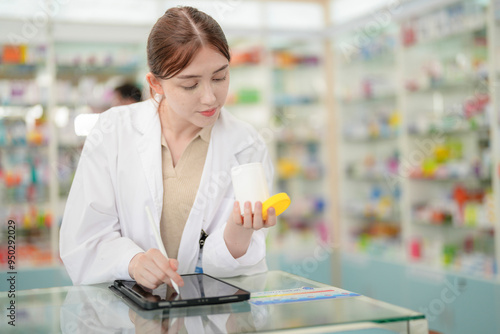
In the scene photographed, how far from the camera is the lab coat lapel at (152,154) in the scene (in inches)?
59.5

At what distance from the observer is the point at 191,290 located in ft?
3.75

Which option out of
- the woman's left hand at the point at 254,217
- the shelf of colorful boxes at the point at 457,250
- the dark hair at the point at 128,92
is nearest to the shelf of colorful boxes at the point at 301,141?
the shelf of colorful boxes at the point at 457,250

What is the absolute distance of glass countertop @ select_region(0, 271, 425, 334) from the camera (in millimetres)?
942

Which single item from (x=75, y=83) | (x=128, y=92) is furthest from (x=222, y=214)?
(x=75, y=83)

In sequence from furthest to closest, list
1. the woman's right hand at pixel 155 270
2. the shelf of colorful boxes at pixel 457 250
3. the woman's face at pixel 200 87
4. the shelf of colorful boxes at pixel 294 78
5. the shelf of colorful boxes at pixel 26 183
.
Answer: the shelf of colorful boxes at pixel 294 78
the shelf of colorful boxes at pixel 26 183
the shelf of colorful boxes at pixel 457 250
the woman's face at pixel 200 87
the woman's right hand at pixel 155 270

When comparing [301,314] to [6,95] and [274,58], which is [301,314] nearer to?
[6,95]

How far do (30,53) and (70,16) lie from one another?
54 cm

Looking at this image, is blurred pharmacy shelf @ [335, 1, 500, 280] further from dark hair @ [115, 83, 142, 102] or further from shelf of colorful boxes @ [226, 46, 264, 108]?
dark hair @ [115, 83, 142, 102]

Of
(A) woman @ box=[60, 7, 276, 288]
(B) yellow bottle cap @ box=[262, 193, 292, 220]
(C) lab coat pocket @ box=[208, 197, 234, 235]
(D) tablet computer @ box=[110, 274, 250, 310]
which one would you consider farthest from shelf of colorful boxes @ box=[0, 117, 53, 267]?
(B) yellow bottle cap @ box=[262, 193, 292, 220]

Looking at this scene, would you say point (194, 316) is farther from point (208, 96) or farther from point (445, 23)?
point (445, 23)

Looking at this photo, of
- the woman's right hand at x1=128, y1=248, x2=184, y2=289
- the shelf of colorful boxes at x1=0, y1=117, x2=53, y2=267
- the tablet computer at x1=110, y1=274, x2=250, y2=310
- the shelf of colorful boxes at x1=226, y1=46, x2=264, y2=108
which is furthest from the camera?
the shelf of colorful boxes at x1=226, y1=46, x2=264, y2=108

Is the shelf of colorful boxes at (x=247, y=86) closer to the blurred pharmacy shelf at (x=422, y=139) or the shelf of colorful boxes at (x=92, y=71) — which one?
the blurred pharmacy shelf at (x=422, y=139)

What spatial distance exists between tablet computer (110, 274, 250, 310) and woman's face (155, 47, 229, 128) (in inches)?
16.7

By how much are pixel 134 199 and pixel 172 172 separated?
0.43 ft
